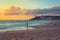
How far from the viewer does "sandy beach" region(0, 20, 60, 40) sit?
4301 millimetres

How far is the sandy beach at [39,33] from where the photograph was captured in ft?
14.1

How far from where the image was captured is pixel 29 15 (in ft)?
14.3

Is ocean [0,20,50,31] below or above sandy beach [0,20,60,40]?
above

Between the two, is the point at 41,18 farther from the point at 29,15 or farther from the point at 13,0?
the point at 13,0

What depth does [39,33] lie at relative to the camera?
438 centimetres

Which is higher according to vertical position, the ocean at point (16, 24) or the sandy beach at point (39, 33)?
the ocean at point (16, 24)

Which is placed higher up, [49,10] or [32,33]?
[49,10]

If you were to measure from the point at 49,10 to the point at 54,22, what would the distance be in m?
0.29

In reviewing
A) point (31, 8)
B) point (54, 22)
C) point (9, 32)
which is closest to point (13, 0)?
point (31, 8)

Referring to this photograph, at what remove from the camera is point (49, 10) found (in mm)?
4383

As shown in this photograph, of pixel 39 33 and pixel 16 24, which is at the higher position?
pixel 16 24

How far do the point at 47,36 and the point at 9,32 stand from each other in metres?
0.86

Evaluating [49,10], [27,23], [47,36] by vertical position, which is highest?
[49,10]

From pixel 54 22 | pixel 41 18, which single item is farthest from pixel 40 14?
pixel 54 22
